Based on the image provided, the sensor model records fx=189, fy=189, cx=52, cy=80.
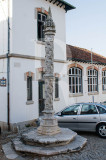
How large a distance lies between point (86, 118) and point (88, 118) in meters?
0.09

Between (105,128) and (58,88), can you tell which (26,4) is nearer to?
(58,88)

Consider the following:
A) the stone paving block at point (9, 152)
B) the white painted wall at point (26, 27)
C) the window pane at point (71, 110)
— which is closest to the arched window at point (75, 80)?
the white painted wall at point (26, 27)

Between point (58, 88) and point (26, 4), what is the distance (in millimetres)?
5602

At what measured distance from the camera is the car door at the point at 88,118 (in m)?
8.16

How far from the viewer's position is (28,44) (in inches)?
425

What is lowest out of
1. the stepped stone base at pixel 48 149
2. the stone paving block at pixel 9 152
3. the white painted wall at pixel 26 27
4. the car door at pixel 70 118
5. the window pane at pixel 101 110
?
the stone paving block at pixel 9 152

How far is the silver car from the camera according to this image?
8.05 m

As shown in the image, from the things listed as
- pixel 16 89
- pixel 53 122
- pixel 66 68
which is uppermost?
pixel 66 68

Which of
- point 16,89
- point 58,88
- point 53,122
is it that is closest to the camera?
point 53,122

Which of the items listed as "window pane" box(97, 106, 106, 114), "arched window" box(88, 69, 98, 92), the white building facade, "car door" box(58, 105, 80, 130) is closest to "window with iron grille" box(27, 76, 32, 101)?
the white building facade

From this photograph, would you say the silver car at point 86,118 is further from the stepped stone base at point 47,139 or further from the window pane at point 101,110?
the stepped stone base at point 47,139

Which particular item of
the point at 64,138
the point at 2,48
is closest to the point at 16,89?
the point at 2,48

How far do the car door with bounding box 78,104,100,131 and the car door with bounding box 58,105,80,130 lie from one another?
0.21m

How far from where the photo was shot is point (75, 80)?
15.4 m
